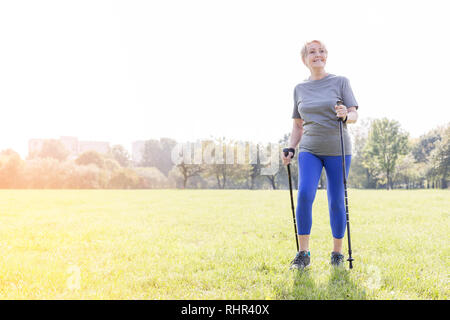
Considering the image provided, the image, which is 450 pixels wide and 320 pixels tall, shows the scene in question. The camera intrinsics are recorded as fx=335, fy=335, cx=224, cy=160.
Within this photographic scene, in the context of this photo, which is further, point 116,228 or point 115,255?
point 116,228

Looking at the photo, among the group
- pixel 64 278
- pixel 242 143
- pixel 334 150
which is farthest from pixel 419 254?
pixel 242 143

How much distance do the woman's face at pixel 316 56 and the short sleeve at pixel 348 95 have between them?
13.8 inches

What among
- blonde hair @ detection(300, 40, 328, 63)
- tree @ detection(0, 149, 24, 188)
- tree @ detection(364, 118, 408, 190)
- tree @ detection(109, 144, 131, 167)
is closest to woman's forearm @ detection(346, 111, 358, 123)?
blonde hair @ detection(300, 40, 328, 63)

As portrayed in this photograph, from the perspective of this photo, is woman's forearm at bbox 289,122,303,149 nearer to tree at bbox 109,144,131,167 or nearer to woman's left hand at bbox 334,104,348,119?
woman's left hand at bbox 334,104,348,119

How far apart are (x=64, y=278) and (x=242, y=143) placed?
56383mm

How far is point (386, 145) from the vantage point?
44656mm

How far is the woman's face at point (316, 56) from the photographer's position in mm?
4055

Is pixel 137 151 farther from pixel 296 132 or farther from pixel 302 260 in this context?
pixel 302 260

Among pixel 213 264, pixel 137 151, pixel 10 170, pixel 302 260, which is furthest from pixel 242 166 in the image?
pixel 302 260

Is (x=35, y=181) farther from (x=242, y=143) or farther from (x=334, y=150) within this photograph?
(x=334, y=150)

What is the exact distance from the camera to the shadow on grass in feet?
10.4

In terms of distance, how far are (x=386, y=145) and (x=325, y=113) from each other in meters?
45.4

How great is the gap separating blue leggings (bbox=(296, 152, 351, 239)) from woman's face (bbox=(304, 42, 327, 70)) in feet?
3.55
